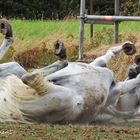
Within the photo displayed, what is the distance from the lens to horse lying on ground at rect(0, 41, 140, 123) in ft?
23.2

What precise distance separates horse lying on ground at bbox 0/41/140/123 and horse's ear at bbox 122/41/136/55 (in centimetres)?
57

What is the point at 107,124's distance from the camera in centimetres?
789

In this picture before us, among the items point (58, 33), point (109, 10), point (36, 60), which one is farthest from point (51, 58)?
point (109, 10)

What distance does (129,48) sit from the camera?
8.49 m

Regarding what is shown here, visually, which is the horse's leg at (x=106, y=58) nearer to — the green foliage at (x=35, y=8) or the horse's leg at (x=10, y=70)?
the horse's leg at (x=10, y=70)

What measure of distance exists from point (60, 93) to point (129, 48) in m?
1.68

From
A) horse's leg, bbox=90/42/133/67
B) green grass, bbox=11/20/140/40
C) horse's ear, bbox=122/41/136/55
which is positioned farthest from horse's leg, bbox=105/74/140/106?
green grass, bbox=11/20/140/40

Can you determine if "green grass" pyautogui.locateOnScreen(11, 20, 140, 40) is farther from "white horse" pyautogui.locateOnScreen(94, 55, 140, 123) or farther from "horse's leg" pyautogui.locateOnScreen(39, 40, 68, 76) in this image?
"horse's leg" pyautogui.locateOnScreen(39, 40, 68, 76)

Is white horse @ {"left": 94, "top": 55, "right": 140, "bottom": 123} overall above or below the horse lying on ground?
below

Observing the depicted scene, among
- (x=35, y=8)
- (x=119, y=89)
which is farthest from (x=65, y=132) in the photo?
(x=35, y=8)

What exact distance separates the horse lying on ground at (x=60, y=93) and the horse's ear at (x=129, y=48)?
573 millimetres

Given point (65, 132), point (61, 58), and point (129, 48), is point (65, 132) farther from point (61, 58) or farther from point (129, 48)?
point (129, 48)

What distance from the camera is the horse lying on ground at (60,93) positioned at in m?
7.07

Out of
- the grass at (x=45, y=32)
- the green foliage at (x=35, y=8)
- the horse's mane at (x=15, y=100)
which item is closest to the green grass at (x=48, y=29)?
the grass at (x=45, y=32)
